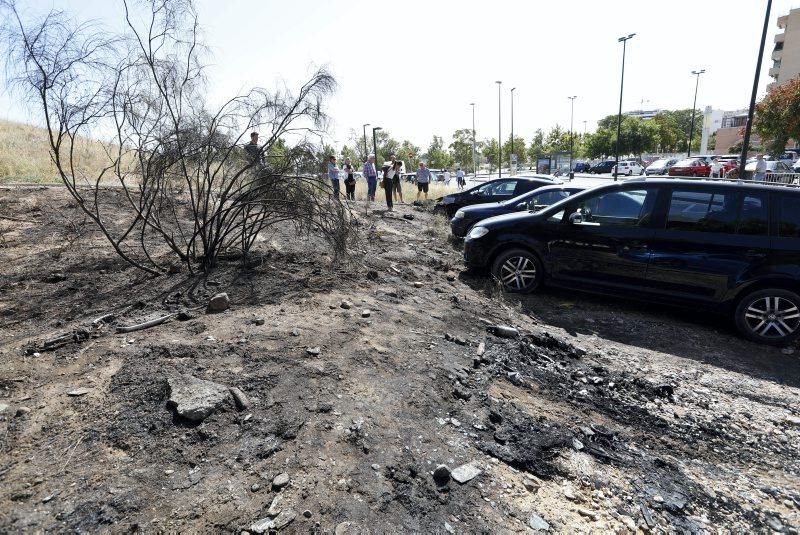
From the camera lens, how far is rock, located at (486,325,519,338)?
475 cm

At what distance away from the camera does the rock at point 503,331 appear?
4746 mm

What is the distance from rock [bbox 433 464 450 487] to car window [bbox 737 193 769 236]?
468cm

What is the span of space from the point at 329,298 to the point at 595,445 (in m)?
3.23

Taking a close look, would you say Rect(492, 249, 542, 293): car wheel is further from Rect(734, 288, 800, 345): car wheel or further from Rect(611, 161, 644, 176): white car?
Rect(611, 161, 644, 176): white car

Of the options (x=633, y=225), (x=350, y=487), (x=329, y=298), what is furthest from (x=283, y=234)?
(x=350, y=487)

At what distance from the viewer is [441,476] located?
8.45ft

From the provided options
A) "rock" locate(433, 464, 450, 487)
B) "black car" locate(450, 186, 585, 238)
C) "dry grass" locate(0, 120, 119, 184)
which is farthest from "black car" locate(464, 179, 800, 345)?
"dry grass" locate(0, 120, 119, 184)

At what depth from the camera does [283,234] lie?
868 cm

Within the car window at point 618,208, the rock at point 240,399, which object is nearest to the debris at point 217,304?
the rock at point 240,399

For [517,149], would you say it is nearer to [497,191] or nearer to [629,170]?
[629,170]

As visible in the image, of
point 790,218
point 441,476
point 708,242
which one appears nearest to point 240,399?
point 441,476

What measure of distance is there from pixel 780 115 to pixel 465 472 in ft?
105

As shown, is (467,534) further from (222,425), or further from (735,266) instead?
(735,266)

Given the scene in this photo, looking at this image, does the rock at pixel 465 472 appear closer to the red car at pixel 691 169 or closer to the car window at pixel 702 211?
the car window at pixel 702 211
